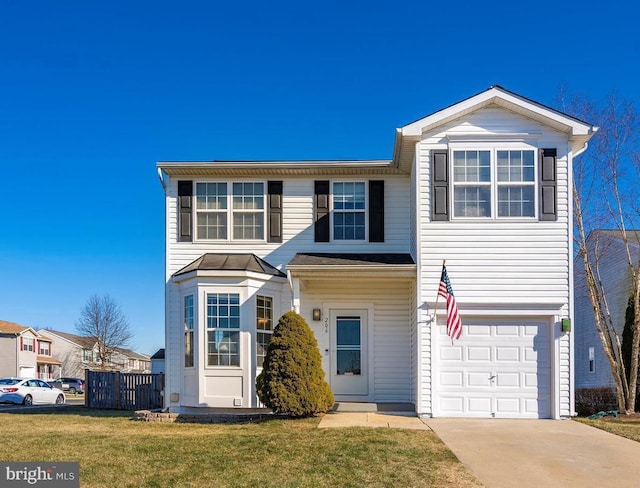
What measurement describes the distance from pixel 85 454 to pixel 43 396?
56.3ft

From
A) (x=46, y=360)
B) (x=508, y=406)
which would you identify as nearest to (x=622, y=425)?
(x=508, y=406)

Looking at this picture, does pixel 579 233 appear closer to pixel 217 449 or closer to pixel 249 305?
pixel 249 305

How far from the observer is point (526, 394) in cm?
1177

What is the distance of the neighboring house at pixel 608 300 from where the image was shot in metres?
18.1

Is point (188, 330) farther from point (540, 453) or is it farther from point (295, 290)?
point (540, 453)

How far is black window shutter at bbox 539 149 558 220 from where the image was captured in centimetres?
1197

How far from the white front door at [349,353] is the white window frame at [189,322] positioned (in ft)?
9.86

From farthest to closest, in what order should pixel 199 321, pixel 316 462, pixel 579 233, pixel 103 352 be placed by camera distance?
pixel 103 352 < pixel 579 233 < pixel 199 321 < pixel 316 462

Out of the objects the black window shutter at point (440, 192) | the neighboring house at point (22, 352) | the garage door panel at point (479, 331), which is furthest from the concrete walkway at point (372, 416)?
the neighboring house at point (22, 352)

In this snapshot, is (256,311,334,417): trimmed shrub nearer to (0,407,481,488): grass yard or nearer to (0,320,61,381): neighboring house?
(0,407,481,488): grass yard

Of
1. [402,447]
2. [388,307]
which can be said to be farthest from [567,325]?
[402,447]

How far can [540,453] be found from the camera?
8.37 metres

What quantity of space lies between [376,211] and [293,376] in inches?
174

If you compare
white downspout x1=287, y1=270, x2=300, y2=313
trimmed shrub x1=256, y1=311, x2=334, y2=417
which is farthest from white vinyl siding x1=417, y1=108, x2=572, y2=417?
white downspout x1=287, y1=270, x2=300, y2=313
